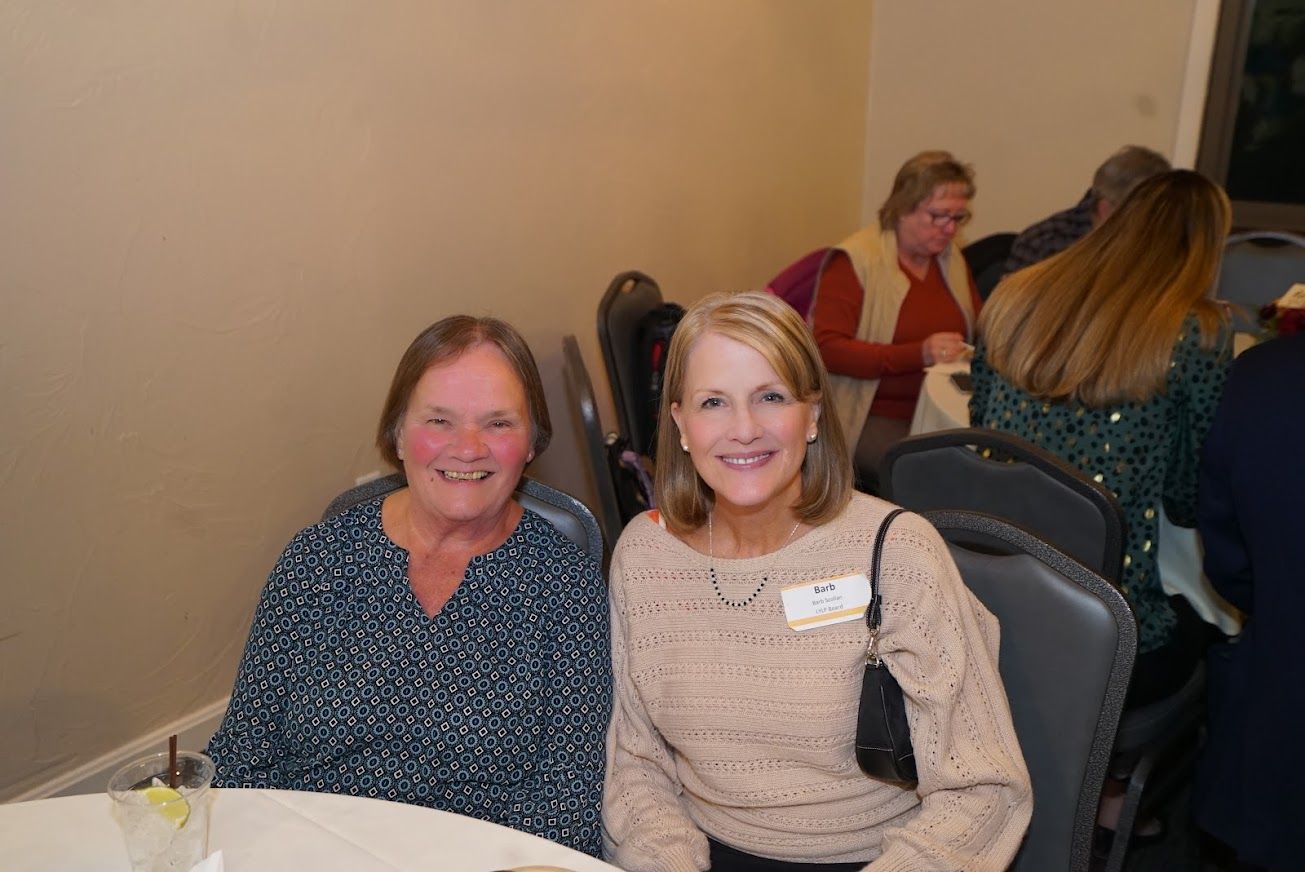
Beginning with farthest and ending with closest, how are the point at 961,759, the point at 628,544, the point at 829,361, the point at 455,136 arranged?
1. the point at 829,361
2. the point at 455,136
3. the point at 628,544
4. the point at 961,759

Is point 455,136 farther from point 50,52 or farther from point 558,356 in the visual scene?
point 50,52

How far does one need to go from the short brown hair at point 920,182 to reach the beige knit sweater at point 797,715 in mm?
2223

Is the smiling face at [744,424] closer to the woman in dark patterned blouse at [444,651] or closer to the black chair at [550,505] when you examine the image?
the woman in dark patterned blouse at [444,651]

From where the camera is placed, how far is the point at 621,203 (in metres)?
3.92


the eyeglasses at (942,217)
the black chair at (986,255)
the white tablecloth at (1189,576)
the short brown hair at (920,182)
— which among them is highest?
the short brown hair at (920,182)

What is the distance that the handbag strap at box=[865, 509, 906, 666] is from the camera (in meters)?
→ 1.55

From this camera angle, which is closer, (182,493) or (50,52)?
(50,52)

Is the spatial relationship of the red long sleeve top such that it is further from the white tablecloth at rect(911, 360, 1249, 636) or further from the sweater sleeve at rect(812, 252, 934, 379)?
the white tablecloth at rect(911, 360, 1249, 636)

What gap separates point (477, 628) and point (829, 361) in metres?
2.26

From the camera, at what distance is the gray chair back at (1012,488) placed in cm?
199

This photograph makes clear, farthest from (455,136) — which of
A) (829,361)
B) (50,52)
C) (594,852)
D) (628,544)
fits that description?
(594,852)

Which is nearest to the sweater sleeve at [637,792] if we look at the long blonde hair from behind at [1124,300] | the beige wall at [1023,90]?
the long blonde hair from behind at [1124,300]

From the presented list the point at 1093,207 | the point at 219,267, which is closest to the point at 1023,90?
the point at 1093,207

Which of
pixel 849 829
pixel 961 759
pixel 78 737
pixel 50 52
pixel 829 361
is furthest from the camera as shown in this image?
pixel 829 361
